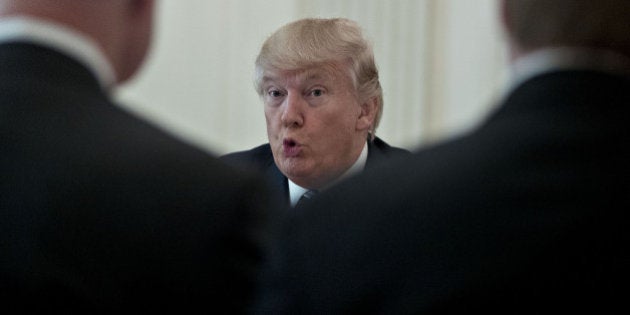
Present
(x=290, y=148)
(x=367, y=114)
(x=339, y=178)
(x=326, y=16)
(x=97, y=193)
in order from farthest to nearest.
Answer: (x=326, y=16), (x=367, y=114), (x=339, y=178), (x=290, y=148), (x=97, y=193)

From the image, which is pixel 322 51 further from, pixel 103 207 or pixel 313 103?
pixel 103 207

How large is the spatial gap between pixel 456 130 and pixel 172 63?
5.78 feet

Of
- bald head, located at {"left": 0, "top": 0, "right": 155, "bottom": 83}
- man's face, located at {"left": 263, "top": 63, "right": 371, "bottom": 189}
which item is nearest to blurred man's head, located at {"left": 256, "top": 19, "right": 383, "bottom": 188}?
man's face, located at {"left": 263, "top": 63, "right": 371, "bottom": 189}

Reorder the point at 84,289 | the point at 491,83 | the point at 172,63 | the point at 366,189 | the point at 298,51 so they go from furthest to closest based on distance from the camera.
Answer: the point at 172,63 → the point at 491,83 → the point at 298,51 → the point at 366,189 → the point at 84,289

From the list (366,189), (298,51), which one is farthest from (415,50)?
(366,189)

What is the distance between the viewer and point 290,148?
4.31 m

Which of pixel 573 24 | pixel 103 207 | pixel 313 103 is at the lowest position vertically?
pixel 103 207

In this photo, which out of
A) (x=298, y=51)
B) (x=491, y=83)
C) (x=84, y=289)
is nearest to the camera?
(x=84, y=289)

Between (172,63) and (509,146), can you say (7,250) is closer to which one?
(509,146)

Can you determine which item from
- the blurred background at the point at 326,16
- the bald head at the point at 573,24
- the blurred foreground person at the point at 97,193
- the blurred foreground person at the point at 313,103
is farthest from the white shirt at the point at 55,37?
the blurred background at the point at 326,16

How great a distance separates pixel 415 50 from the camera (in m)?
6.72

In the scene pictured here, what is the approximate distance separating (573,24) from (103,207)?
75cm

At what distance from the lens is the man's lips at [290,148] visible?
14.1 ft

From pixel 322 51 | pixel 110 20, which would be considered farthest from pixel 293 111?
pixel 110 20
